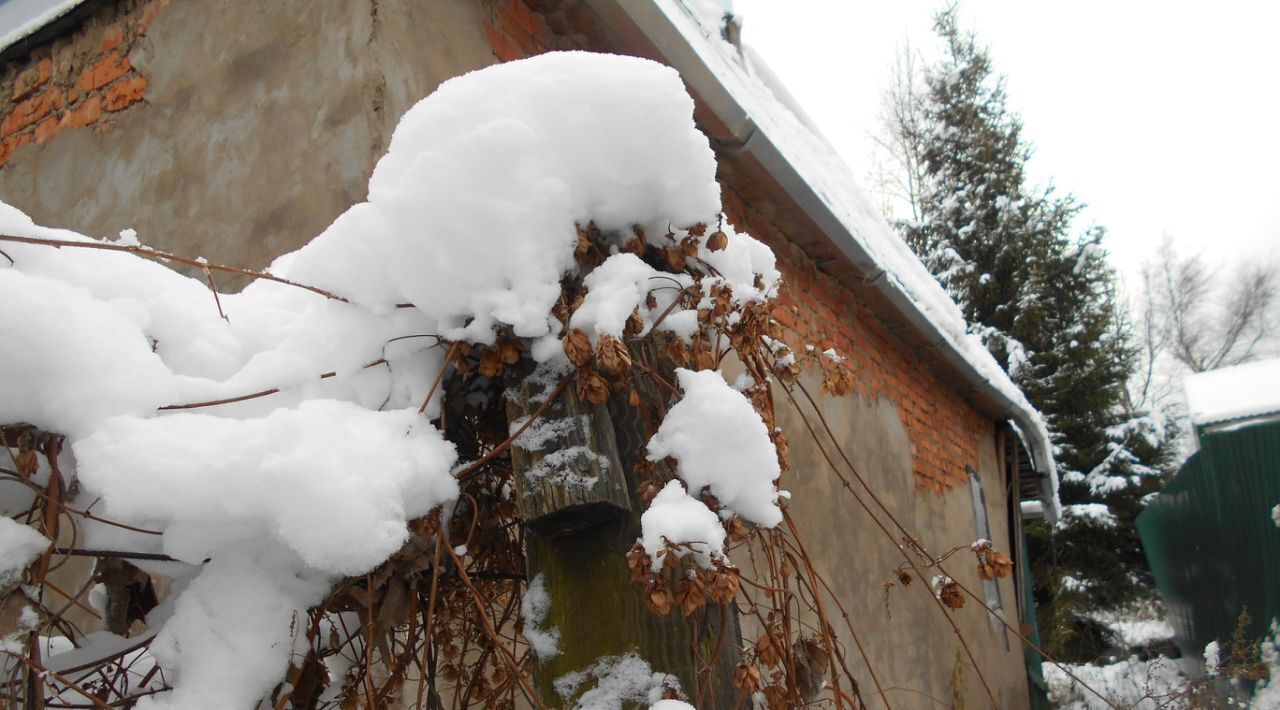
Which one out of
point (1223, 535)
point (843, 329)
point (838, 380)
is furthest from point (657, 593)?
point (1223, 535)

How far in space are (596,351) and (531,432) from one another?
157 mm

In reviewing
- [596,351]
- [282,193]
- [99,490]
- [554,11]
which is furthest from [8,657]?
[554,11]

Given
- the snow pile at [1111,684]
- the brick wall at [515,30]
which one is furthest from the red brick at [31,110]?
the snow pile at [1111,684]

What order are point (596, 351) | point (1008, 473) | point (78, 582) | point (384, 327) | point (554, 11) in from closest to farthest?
1. point (596, 351)
2. point (384, 327)
3. point (78, 582)
4. point (554, 11)
5. point (1008, 473)

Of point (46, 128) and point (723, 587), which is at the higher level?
point (46, 128)

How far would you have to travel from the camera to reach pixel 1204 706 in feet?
19.0

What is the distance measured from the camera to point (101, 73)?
3.08m

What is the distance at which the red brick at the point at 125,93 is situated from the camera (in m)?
2.95

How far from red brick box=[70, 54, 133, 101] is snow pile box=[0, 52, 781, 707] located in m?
2.17

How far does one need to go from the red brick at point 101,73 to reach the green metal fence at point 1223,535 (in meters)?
9.02

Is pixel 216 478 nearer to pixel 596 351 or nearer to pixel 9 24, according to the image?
pixel 596 351

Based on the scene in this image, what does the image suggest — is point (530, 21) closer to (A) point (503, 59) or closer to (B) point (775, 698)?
(A) point (503, 59)

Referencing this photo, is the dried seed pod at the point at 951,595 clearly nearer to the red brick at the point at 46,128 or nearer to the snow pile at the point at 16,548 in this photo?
the snow pile at the point at 16,548

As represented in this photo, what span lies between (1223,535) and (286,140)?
31.1 feet
